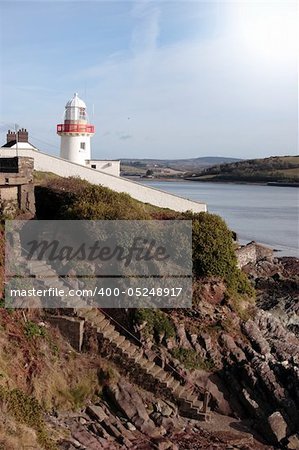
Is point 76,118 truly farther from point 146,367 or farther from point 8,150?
point 146,367

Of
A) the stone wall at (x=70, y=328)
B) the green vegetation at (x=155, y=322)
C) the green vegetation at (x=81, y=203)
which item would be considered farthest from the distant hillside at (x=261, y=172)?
the stone wall at (x=70, y=328)

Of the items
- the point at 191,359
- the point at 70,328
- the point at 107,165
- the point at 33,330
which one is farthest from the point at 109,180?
the point at 33,330

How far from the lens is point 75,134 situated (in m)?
31.1

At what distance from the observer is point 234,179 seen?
449 ft

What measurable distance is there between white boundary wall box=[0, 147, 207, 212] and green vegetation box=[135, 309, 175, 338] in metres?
10.9

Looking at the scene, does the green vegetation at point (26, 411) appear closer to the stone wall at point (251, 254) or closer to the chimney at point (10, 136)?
the stone wall at point (251, 254)

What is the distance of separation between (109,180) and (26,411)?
54.1 feet

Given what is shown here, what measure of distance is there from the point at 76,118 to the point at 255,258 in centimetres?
1364

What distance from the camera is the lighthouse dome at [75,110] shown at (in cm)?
3133

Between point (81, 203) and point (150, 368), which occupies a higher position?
point (81, 203)

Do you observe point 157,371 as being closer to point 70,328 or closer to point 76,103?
point 70,328

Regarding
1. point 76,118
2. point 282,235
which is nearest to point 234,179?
point 282,235

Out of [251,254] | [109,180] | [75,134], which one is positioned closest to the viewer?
[109,180]

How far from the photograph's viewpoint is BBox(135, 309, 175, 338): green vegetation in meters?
13.8
